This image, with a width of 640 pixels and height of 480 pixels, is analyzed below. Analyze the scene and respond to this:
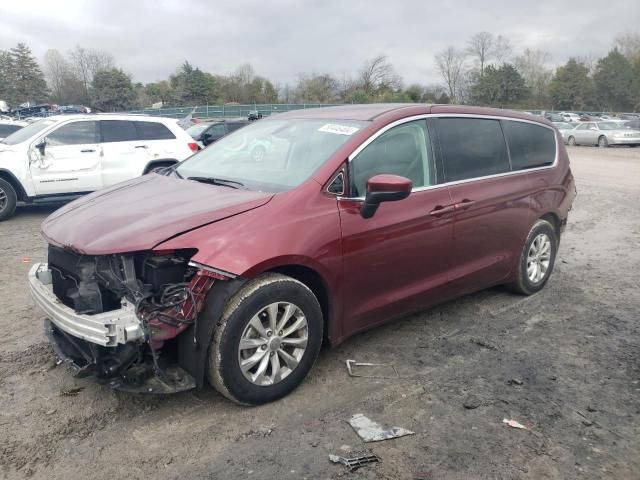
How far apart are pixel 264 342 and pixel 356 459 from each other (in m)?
0.85

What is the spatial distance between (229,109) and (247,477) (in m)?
49.7

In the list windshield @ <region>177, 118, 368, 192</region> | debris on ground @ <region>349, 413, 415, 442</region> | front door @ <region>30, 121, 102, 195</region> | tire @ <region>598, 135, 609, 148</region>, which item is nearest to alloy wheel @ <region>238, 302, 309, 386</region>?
debris on ground @ <region>349, 413, 415, 442</region>

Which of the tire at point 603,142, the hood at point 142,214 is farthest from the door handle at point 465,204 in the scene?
the tire at point 603,142

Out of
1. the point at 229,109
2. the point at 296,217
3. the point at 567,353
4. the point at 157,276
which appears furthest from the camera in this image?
the point at 229,109

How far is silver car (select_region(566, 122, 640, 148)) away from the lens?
28.5 meters

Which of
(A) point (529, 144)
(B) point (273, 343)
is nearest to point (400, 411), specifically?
(B) point (273, 343)

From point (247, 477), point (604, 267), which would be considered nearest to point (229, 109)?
point (604, 267)

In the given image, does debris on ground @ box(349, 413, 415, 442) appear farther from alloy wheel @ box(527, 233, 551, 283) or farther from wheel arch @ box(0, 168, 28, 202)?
wheel arch @ box(0, 168, 28, 202)

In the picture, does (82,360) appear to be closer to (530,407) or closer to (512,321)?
(530,407)

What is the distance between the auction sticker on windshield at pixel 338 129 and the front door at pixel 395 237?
7.0 inches

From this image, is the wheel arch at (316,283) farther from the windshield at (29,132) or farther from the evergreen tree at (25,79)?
the evergreen tree at (25,79)

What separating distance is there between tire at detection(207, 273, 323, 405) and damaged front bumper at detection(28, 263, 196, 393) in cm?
23

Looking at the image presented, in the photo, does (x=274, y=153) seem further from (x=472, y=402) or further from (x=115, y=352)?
(x=472, y=402)

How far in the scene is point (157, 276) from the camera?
10.1 ft
